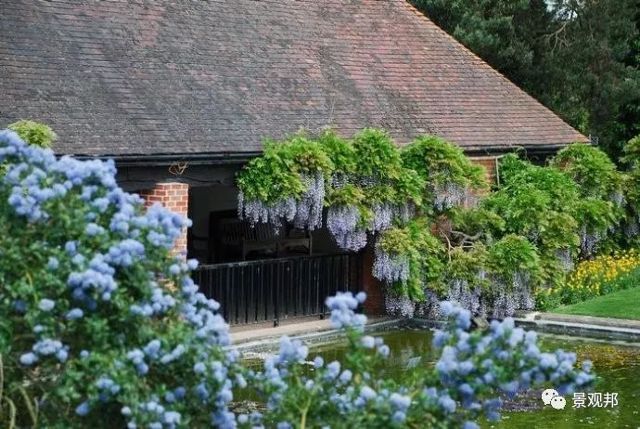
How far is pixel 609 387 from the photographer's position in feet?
41.6

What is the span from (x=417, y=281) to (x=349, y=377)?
1111 cm

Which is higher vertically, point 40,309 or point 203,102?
point 203,102

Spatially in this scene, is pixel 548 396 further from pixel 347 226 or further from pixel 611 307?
pixel 611 307

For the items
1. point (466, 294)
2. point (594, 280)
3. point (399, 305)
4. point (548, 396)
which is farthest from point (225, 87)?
point (548, 396)

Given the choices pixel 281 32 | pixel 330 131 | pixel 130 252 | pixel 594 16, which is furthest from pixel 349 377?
pixel 594 16

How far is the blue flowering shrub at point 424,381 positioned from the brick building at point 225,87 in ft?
28.1

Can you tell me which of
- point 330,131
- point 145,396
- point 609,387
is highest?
point 330,131

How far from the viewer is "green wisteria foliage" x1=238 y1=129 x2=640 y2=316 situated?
1566 centimetres

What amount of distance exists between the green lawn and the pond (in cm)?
87

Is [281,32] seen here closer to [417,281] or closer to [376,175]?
[376,175]

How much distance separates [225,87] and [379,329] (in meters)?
4.25

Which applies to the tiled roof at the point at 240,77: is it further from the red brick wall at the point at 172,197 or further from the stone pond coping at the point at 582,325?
the stone pond coping at the point at 582,325

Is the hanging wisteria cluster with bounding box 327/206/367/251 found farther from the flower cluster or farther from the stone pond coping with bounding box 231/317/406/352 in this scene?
the flower cluster

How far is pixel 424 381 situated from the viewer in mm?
5680
